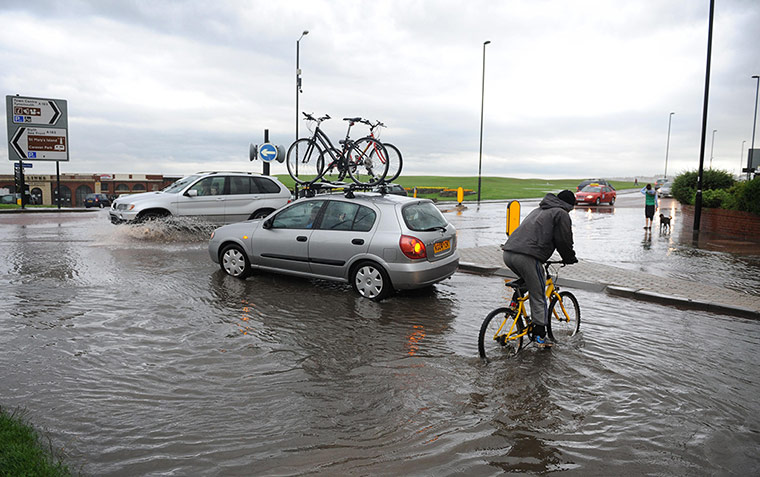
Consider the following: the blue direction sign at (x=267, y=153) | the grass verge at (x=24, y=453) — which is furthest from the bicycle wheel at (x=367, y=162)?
the blue direction sign at (x=267, y=153)

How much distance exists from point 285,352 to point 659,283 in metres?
6.80

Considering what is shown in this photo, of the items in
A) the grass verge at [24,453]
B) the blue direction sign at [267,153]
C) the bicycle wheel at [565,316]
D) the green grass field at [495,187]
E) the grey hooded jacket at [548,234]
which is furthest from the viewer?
the green grass field at [495,187]

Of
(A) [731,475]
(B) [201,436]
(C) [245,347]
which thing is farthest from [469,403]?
(C) [245,347]

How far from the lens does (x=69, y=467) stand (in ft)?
10.7

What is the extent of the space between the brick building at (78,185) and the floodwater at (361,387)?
301 feet

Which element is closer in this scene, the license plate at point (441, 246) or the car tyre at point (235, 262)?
the license plate at point (441, 246)

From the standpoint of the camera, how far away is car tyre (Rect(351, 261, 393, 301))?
298 inches

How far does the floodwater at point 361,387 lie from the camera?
11.6 ft

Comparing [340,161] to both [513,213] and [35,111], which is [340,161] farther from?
[35,111]

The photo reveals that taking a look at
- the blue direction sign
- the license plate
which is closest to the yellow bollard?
the license plate

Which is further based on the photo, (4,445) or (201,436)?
(201,436)

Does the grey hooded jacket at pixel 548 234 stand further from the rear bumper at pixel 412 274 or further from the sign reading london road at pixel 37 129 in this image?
the sign reading london road at pixel 37 129

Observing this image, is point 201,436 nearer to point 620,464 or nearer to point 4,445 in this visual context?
point 4,445

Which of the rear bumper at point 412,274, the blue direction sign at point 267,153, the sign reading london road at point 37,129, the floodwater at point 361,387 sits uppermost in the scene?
the sign reading london road at point 37,129
